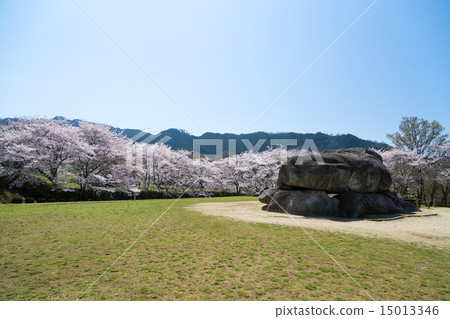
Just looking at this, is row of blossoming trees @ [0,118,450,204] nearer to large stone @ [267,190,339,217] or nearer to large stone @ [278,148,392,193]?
large stone @ [267,190,339,217]

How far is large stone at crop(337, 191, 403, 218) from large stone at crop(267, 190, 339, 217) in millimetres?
583

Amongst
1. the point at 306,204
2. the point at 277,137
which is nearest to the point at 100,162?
the point at 306,204

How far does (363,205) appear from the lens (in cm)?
1393

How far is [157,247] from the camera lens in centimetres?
657

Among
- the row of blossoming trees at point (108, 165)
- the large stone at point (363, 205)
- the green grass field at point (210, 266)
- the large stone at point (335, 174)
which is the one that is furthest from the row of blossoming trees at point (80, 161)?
the large stone at point (363, 205)

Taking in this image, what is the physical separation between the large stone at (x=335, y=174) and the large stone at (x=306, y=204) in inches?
20.7

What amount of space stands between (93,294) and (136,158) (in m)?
28.3

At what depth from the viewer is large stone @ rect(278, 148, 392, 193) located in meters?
14.0

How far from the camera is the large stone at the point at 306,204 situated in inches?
534

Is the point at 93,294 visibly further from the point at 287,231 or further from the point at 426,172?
the point at 426,172

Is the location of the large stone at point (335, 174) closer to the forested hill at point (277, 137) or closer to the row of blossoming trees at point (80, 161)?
the row of blossoming trees at point (80, 161)

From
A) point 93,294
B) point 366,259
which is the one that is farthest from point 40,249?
point 366,259

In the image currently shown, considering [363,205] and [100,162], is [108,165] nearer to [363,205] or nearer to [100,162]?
[100,162]
